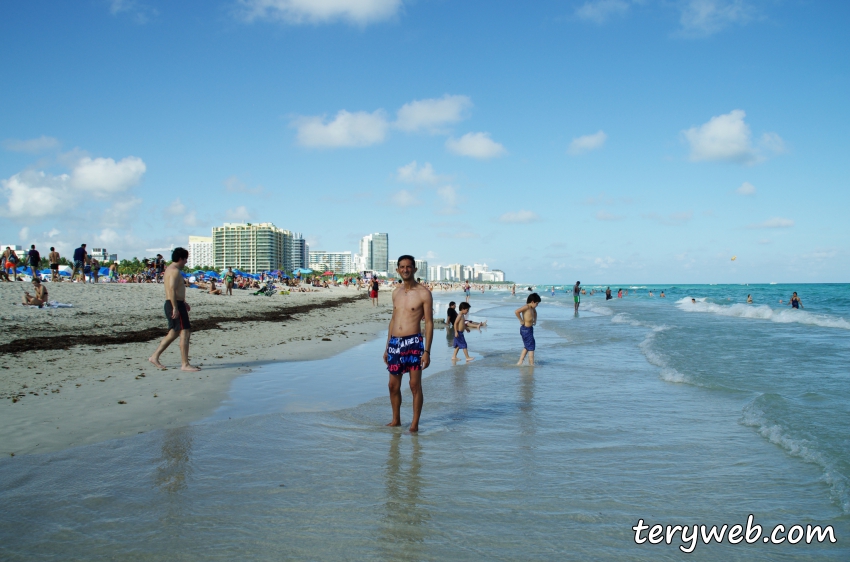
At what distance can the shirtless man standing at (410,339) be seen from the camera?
17.8ft

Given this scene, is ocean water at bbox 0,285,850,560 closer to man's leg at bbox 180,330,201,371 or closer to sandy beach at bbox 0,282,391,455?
sandy beach at bbox 0,282,391,455

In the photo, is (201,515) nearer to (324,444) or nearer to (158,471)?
(158,471)

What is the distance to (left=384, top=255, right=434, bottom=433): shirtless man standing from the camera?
5422mm

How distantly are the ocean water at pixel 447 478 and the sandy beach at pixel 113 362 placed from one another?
535mm

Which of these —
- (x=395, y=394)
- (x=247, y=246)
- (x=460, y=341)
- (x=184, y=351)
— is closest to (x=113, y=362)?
(x=184, y=351)

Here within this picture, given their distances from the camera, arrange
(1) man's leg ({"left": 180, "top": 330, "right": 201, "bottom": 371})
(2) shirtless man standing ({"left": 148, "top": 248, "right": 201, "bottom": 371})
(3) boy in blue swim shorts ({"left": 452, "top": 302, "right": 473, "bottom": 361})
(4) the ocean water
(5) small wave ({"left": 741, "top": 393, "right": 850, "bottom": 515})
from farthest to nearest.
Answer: (3) boy in blue swim shorts ({"left": 452, "top": 302, "right": 473, "bottom": 361}) → (1) man's leg ({"left": 180, "top": 330, "right": 201, "bottom": 371}) → (2) shirtless man standing ({"left": 148, "top": 248, "right": 201, "bottom": 371}) → (5) small wave ({"left": 741, "top": 393, "right": 850, "bottom": 515}) → (4) the ocean water

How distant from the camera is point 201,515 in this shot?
3.30 m

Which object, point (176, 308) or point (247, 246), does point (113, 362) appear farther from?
point (247, 246)

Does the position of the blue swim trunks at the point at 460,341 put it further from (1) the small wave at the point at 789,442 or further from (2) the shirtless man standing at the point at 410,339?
(2) the shirtless man standing at the point at 410,339

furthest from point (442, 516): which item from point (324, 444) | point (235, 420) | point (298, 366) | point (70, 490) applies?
point (298, 366)

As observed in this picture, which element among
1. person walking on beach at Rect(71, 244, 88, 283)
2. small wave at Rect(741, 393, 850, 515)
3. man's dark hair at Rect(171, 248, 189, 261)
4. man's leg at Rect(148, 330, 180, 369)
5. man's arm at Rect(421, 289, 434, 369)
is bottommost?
small wave at Rect(741, 393, 850, 515)

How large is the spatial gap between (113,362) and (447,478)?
24.4 ft

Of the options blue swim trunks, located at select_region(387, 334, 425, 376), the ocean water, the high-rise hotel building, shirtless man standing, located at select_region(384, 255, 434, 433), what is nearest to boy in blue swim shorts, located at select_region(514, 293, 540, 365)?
the ocean water

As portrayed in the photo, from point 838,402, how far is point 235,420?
798cm
